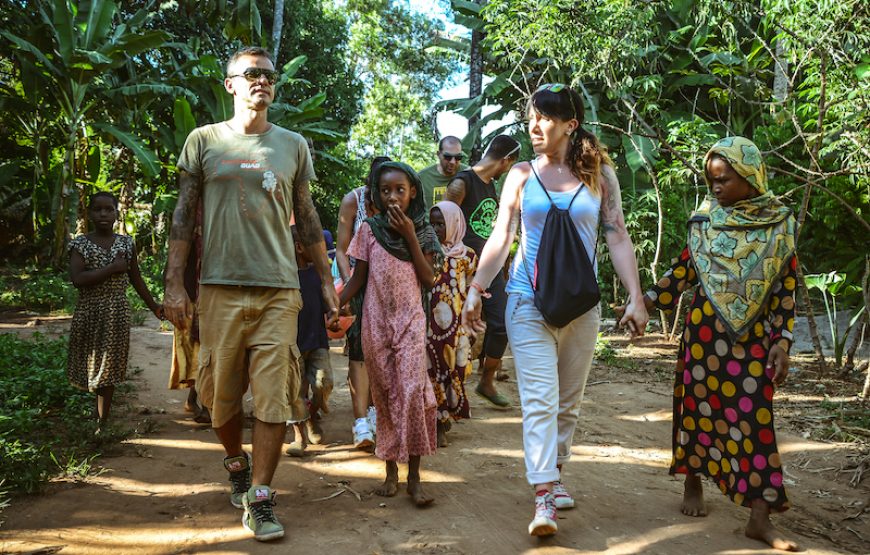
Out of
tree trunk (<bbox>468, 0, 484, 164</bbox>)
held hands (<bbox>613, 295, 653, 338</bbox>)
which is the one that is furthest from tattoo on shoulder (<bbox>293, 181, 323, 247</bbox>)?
tree trunk (<bbox>468, 0, 484, 164</bbox>)

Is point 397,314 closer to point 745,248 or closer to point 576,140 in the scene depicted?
point 576,140

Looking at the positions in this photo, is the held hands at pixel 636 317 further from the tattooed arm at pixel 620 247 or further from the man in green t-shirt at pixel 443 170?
the man in green t-shirt at pixel 443 170

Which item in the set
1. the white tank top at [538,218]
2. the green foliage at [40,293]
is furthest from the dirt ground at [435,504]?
Result: the green foliage at [40,293]

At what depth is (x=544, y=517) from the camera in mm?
3234

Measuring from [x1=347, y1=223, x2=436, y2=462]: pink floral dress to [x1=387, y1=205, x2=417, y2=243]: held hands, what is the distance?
190 millimetres

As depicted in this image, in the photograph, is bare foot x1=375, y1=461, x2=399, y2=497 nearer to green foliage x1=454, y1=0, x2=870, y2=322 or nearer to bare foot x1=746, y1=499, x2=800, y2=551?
bare foot x1=746, y1=499, x2=800, y2=551

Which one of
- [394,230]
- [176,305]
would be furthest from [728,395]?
[176,305]

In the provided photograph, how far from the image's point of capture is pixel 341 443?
5004 mm

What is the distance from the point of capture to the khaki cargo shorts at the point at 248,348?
3396 mm

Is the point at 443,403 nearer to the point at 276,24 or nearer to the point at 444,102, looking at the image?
the point at 444,102

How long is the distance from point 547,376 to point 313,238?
4.54 ft

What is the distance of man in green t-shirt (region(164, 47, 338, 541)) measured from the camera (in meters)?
3.39

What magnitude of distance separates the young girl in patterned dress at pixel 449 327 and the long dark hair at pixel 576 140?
1.52 metres

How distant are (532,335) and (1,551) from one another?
244cm
